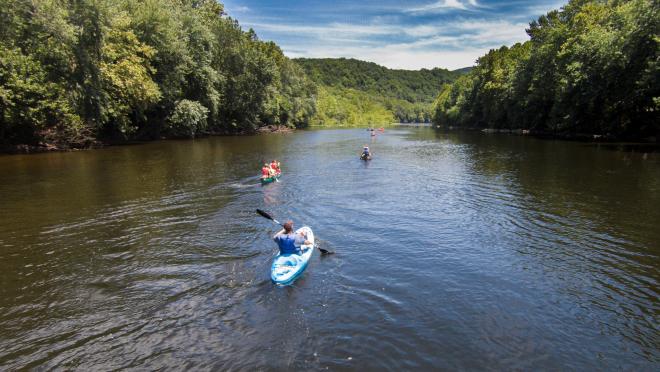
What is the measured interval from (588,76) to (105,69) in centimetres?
5365

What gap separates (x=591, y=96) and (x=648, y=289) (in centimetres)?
4631

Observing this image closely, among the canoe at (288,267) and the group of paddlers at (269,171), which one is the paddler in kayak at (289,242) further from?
the group of paddlers at (269,171)

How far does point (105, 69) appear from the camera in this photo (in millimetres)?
40812

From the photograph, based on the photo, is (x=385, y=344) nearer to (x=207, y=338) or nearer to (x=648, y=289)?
(x=207, y=338)

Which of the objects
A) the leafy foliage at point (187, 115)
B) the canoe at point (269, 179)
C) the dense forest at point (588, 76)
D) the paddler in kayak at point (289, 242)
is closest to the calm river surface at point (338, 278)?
the paddler in kayak at point (289, 242)

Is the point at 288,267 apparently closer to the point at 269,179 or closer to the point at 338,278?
the point at 338,278

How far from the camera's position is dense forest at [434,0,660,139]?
134 feet

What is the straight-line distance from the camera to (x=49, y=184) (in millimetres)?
23938

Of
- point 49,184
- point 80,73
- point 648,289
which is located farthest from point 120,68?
point 648,289

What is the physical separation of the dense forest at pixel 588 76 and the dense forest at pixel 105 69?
4860cm

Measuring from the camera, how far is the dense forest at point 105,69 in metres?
35.2

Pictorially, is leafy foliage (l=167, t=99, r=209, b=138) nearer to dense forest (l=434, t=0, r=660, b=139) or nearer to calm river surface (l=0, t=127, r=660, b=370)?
calm river surface (l=0, t=127, r=660, b=370)

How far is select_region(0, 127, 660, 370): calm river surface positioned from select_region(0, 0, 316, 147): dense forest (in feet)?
55.1

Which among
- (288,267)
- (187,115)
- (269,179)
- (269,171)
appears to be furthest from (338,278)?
(187,115)
